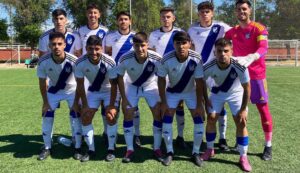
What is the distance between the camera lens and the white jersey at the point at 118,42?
579 cm

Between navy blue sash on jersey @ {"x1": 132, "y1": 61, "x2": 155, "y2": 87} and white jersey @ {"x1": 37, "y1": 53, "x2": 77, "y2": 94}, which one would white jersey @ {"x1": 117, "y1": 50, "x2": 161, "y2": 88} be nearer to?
navy blue sash on jersey @ {"x1": 132, "y1": 61, "x2": 155, "y2": 87}

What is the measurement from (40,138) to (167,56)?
298 cm

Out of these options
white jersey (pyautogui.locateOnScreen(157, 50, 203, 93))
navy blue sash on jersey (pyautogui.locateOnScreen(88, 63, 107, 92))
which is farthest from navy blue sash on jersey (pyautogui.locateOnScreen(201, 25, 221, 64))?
navy blue sash on jersey (pyautogui.locateOnScreen(88, 63, 107, 92))

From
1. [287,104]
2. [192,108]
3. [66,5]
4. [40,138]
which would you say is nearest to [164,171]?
[192,108]

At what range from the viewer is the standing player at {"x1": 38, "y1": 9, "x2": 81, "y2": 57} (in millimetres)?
5617

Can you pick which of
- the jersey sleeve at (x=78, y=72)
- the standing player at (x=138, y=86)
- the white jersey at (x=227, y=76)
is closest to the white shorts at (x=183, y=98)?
the standing player at (x=138, y=86)

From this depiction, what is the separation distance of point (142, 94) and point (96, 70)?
764 mm

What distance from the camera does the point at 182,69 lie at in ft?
16.2

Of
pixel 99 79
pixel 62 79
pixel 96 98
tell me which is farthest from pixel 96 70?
pixel 62 79

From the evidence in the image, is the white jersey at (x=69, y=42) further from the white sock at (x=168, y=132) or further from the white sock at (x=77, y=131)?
the white sock at (x=168, y=132)

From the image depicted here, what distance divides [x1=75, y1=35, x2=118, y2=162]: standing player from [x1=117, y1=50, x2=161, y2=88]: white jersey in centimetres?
17

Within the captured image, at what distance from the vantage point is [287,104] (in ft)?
31.5

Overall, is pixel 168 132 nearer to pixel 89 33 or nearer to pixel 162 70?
pixel 162 70

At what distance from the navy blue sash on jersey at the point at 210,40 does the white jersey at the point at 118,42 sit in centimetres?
120
